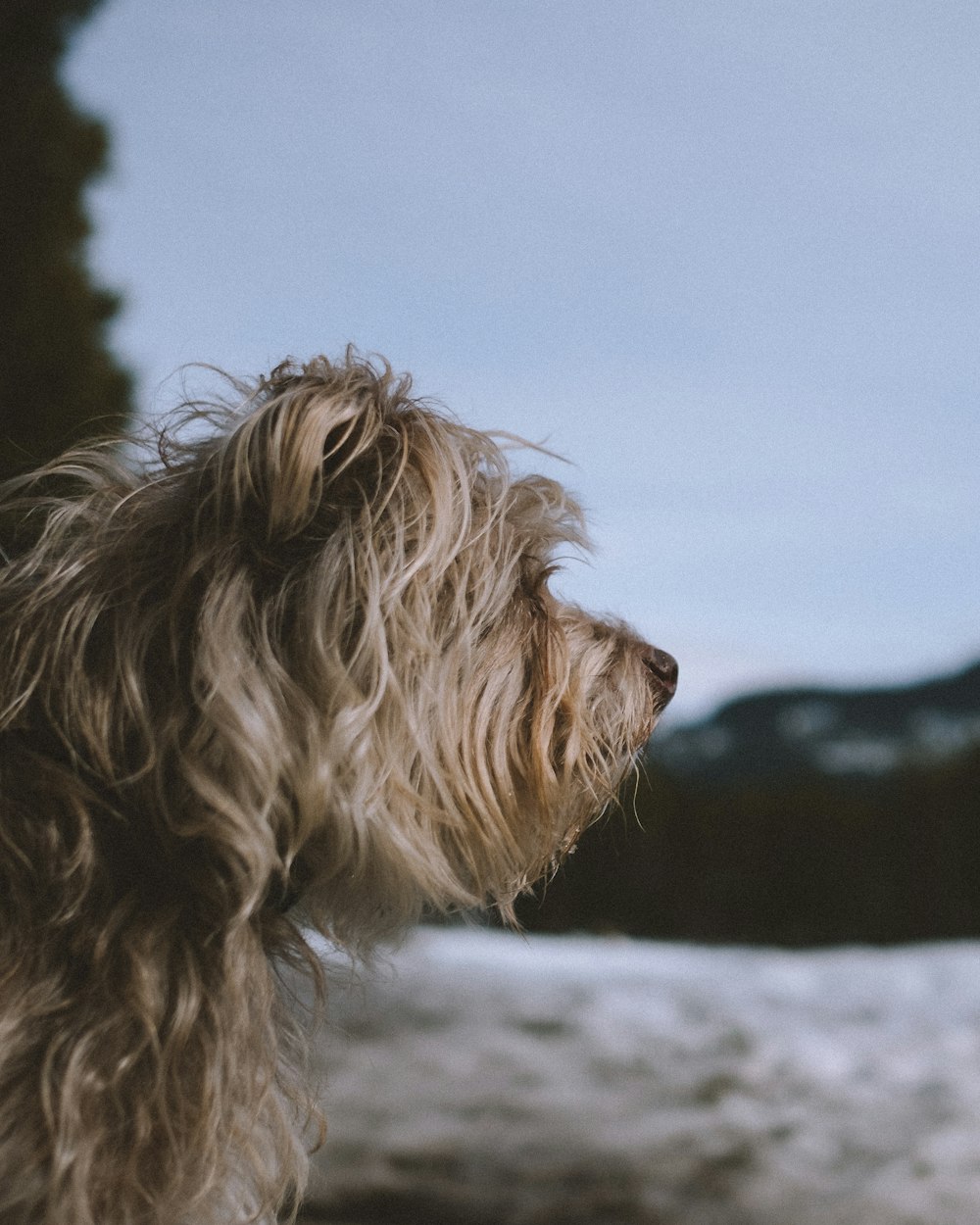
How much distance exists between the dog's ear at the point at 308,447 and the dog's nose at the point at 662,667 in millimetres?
679

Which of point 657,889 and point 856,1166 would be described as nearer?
point 856,1166

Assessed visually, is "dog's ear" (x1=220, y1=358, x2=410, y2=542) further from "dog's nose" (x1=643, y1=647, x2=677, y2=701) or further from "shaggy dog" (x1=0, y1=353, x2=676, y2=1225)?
"dog's nose" (x1=643, y1=647, x2=677, y2=701)

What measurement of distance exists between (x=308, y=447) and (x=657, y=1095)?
2.51 metres

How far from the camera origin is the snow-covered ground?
2977 mm

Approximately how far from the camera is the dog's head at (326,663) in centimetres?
196

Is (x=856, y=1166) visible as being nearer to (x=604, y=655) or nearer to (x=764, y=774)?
(x=604, y=655)

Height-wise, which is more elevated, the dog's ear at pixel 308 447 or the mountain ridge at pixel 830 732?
the mountain ridge at pixel 830 732

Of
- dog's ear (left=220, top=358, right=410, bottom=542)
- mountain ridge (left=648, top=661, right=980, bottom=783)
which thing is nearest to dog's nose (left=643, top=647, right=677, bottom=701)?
dog's ear (left=220, top=358, right=410, bottom=542)

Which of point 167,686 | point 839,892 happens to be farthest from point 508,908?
point 839,892

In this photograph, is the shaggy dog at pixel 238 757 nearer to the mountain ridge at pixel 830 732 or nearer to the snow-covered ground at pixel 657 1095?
the snow-covered ground at pixel 657 1095

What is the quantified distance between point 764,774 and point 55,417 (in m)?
5.00

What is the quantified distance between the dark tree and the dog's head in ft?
16.5

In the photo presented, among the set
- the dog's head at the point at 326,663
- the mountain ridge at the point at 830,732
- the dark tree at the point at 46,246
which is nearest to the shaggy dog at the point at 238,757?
the dog's head at the point at 326,663

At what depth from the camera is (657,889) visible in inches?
335
